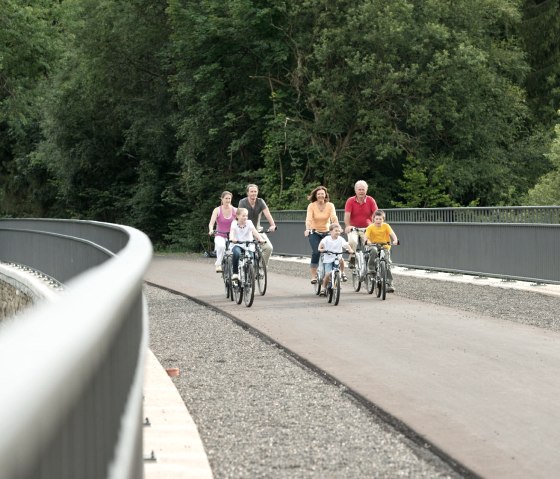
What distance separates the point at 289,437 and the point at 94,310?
531cm

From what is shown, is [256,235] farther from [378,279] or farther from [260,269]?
[378,279]

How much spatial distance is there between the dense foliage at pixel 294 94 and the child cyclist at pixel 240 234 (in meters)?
19.7

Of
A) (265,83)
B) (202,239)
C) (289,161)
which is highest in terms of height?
(265,83)

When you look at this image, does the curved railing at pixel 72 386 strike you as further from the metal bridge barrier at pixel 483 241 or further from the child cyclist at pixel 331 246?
the metal bridge barrier at pixel 483 241

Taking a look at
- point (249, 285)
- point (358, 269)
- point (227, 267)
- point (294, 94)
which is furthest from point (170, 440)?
point (294, 94)

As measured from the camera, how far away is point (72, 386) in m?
1.87

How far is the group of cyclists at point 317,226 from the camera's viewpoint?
18391 millimetres

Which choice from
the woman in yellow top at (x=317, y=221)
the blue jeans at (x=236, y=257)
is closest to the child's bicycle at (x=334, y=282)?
the blue jeans at (x=236, y=257)

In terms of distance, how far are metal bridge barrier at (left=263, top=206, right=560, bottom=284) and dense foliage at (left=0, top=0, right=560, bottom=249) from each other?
943cm

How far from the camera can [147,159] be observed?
55.1 metres

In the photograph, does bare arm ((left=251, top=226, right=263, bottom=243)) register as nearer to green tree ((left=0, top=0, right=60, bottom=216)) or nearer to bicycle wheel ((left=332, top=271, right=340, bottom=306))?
bicycle wheel ((left=332, top=271, right=340, bottom=306))

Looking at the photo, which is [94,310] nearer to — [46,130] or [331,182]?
[331,182]

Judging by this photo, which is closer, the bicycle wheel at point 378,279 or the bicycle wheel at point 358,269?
the bicycle wheel at point 378,279

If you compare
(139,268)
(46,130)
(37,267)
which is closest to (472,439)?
(139,268)
